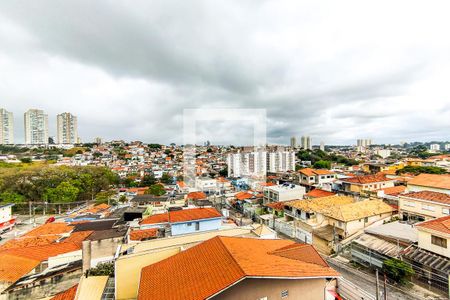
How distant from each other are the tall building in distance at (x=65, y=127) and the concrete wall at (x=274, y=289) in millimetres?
111066

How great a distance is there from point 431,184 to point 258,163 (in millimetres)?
32465

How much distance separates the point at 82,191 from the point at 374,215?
36.8m

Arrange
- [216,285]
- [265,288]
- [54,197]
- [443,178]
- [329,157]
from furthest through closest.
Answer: [329,157]
[54,197]
[443,178]
[265,288]
[216,285]

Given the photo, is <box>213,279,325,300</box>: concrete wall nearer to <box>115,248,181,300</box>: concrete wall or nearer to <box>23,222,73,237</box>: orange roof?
<box>115,248,181,300</box>: concrete wall

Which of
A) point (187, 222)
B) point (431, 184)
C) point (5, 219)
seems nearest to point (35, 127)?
point (5, 219)

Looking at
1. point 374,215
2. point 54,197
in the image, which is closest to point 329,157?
point 374,215

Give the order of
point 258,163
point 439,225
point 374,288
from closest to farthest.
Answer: point 374,288 < point 439,225 < point 258,163

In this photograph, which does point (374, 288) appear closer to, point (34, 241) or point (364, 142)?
point (34, 241)

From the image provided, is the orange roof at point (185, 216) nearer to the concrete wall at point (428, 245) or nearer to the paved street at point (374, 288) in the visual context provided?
the paved street at point (374, 288)

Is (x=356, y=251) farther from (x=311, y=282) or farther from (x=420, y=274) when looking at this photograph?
(x=311, y=282)

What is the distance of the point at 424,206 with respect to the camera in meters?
15.3

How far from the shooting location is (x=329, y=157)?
7388 cm

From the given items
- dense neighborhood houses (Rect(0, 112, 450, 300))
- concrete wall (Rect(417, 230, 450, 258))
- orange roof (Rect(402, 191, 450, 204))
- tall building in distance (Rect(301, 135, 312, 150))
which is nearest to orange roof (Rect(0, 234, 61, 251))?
dense neighborhood houses (Rect(0, 112, 450, 300))

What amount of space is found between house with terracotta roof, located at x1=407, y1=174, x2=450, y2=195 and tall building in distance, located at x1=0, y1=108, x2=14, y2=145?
108 metres
